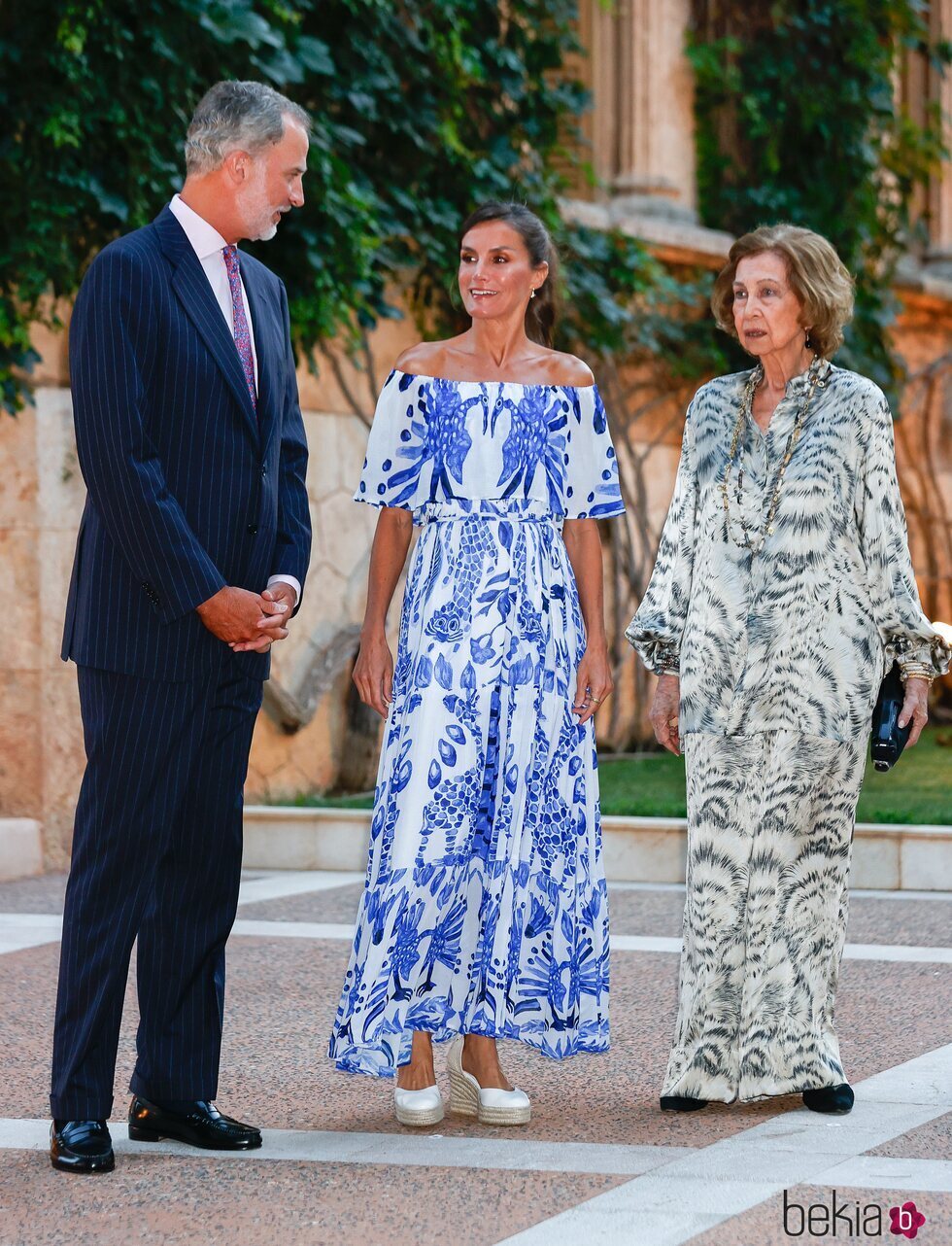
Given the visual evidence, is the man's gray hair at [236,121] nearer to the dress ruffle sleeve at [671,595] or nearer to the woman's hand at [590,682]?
the dress ruffle sleeve at [671,595]

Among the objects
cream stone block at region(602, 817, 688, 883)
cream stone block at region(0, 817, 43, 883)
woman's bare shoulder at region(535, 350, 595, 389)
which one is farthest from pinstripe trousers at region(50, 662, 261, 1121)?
cream stone block at region(0, 817, 43, 883)

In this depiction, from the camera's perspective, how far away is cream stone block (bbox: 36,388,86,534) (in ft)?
29.3

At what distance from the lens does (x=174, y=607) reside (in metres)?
3.83

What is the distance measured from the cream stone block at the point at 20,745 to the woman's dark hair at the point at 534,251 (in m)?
4.79

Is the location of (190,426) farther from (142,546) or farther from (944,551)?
(944,551)

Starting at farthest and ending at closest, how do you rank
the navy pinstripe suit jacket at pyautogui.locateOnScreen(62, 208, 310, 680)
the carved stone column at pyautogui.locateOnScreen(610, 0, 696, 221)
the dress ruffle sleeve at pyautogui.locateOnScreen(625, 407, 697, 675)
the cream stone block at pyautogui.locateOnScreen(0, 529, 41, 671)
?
the carved stone column at pyautogui.locateOnScreen(610, 0, 696, 221) < the cream stone block at pyautogui.locateOnScreen(0, 529, 41, 671) < the dress ruffle sleeve at pyautogui.locateOnScreen(625, 407, 697, 675) < the navy pinstripe suit jacket at pyautogui.locateOnScreen(62, 208, 310, 680)

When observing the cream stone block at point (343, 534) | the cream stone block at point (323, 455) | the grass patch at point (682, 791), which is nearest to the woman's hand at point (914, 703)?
the grass patch at point (682, 791)

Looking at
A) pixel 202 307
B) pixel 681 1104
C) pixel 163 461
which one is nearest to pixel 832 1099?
pixel 681 1104

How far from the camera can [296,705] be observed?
33.6 ft

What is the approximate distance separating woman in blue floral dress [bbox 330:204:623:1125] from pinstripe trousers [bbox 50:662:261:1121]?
35cm

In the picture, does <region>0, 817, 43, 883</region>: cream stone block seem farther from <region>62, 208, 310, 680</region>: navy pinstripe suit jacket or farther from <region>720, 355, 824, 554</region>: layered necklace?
<region>720, 355, 824, 554</region>: layered necklace

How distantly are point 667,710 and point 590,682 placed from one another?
0.73 ft

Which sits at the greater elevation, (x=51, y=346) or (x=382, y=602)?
(x=51, y=346)

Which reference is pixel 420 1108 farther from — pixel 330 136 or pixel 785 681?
pixel 330 136
